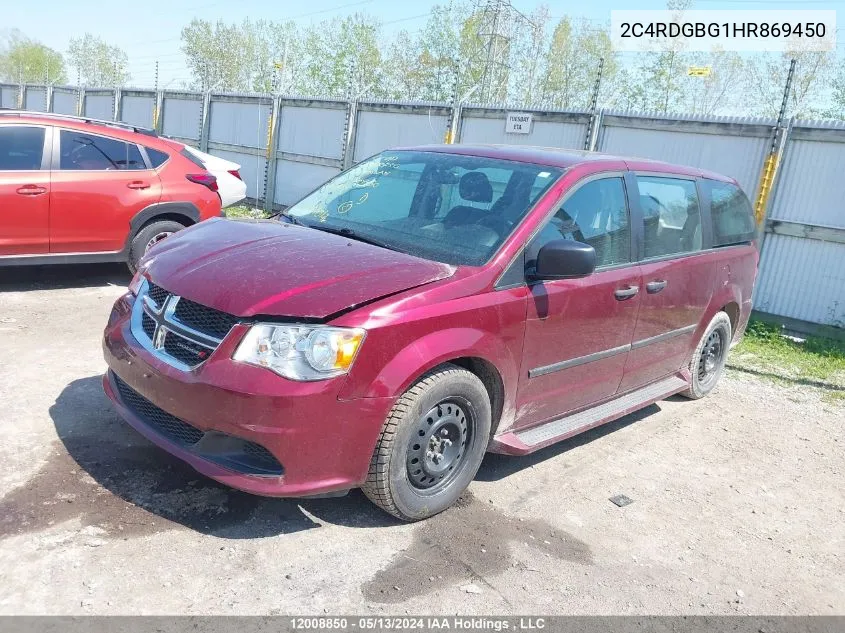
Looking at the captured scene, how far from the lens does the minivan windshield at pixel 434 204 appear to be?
3854 millimetres

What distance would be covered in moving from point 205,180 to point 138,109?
13.6 metres

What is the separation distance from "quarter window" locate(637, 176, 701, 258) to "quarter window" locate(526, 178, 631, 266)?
0.80ft

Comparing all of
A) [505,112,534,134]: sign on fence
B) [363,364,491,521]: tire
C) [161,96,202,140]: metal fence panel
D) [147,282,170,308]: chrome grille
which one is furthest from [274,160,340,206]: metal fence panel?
[363,364,491,521]: tire

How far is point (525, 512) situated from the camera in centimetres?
389

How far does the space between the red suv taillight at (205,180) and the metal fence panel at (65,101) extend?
18.3 m

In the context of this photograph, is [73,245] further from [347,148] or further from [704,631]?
[347,148]

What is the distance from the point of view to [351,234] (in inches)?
159

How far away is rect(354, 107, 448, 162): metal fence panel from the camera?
12.3m

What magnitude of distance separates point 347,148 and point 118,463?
1056 centimetres

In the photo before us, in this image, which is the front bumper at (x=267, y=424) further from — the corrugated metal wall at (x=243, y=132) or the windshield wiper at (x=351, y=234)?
the corrugated metal wall at (x=243, y=132)

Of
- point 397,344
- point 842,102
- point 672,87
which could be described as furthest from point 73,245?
point 672,87

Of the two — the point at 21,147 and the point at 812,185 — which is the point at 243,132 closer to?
the point at 21,147

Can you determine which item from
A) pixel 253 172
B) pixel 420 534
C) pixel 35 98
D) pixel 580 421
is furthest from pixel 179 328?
pixel 35 98

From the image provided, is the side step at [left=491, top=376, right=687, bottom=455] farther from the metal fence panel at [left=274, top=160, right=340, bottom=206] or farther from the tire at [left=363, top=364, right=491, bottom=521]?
the metal fence panel at [left=274, top=160, right=340, bottom=206]
